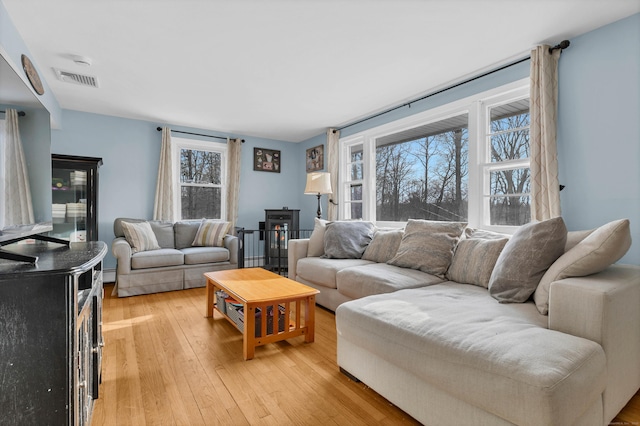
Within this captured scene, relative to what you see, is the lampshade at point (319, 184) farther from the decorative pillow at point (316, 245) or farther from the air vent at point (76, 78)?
the air vent at point (76, 78)

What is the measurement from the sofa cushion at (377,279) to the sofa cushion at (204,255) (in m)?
2.04

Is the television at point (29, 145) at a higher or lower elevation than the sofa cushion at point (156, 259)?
higher

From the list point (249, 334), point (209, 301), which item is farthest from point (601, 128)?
point (209, 301)

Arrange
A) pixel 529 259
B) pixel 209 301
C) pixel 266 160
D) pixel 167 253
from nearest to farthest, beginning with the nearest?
pixel 529 259, pixel 209 301, pixel 167 253, pixel 266 160

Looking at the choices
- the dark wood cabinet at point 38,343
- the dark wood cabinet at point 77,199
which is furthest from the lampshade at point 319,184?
the dark wood cabinet at point 38,343

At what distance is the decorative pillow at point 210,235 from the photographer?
4.56 m

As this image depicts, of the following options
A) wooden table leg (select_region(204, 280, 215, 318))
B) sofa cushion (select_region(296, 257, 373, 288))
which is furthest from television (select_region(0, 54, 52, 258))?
sofa cushion (select_region(296, 257, 373, 288))

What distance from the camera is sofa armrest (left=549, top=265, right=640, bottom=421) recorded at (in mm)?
1353

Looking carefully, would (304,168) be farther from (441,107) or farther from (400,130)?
(441,107)

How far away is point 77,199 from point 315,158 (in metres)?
3.41

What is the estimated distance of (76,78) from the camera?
3.13 meters

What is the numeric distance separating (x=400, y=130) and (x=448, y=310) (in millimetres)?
2801

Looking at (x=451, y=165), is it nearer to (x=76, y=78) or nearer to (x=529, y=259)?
(x=529, y=259)

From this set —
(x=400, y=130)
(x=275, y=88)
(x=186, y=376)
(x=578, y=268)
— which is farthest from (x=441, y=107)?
(x=186, y=376)
